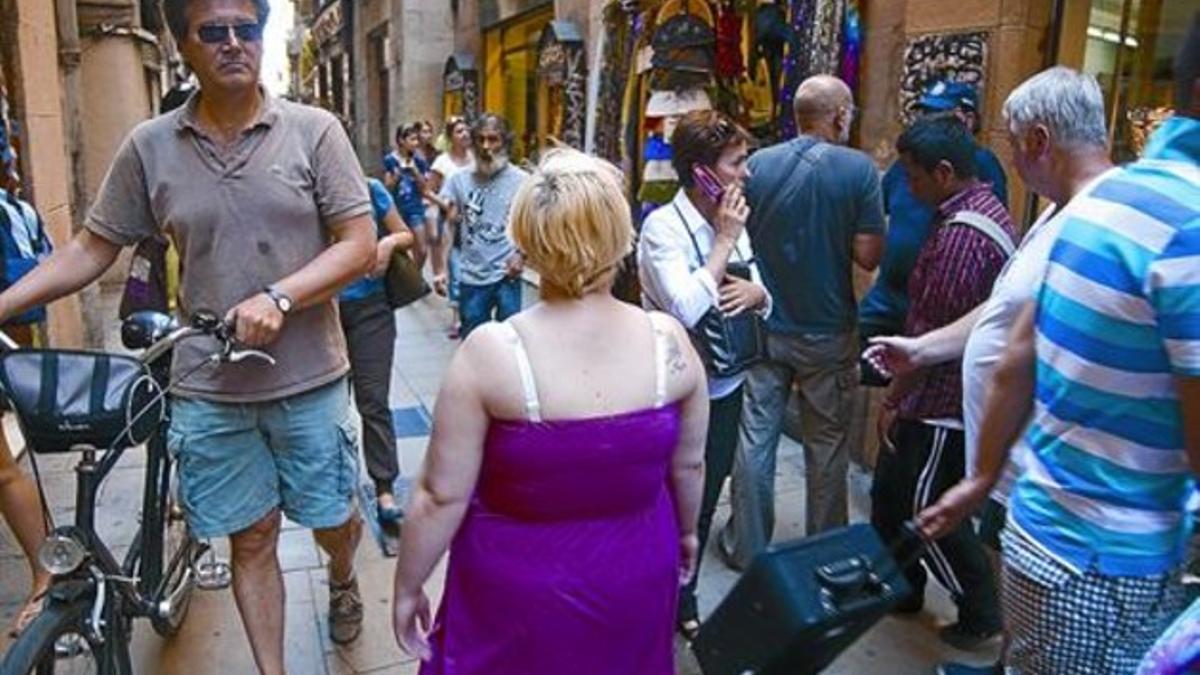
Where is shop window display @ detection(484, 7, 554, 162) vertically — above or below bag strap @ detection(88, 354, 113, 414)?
above

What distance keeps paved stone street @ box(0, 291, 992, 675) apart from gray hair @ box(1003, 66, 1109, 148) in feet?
6.16

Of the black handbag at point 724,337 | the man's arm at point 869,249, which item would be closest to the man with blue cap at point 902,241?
the man's arm at point 869,249

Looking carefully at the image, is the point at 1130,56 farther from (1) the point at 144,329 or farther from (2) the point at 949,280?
(1) the point at 144,329

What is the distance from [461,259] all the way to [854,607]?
4.63 m

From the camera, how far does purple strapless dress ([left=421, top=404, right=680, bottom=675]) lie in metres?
1.71

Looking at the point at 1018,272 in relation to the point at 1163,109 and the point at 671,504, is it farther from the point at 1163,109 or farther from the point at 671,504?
the point at 1163,109

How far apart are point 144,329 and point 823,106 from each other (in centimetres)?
250

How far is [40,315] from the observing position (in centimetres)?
331

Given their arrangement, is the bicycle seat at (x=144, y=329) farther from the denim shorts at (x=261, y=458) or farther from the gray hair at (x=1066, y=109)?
the gray hair at (x=1066, y=109)

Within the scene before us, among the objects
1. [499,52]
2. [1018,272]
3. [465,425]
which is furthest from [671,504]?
[499,52]

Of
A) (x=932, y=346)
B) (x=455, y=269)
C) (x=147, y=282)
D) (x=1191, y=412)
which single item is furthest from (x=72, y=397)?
(x=455, y=269)

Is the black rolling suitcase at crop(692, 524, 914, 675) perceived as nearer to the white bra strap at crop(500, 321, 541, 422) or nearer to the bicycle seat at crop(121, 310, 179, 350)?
the white bra strap at crop(500, 321, 541, 422)

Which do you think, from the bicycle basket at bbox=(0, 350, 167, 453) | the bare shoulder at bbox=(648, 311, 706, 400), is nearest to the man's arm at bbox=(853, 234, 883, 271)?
the bare shoulder at bbox=(648, 311, 706, 400)

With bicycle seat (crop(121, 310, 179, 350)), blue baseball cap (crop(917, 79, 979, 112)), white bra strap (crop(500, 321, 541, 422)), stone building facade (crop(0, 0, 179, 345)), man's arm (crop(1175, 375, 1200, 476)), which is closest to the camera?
man's arm (crop(1175, 375, 1200, 476))
